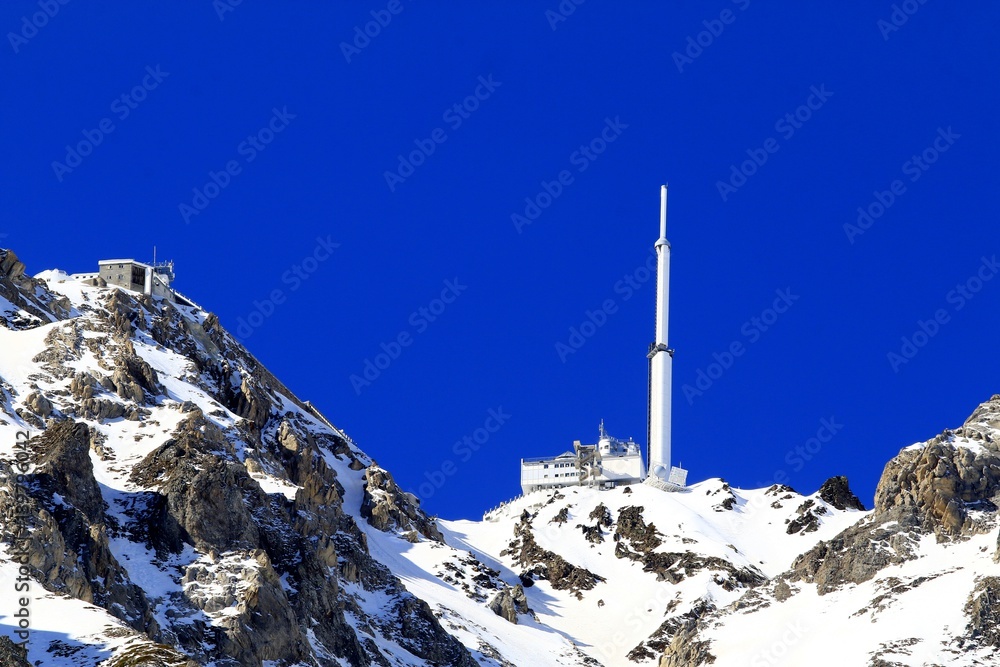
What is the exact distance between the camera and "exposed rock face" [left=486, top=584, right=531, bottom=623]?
19088cm

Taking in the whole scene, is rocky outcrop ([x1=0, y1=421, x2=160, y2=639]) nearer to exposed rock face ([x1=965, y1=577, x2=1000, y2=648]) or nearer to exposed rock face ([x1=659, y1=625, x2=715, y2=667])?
exposed rock face ([x1=659, y1=625, x2=715, y2=667])

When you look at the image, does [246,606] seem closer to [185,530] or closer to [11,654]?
[185,530]

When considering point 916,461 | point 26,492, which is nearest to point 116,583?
point 26,492

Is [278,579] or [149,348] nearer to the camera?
[278,579]

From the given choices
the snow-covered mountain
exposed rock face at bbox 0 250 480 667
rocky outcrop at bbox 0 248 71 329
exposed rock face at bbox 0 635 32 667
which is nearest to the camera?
exposed rock face at bbox 0 635 32 667

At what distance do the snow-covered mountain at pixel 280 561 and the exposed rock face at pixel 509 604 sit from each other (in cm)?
28

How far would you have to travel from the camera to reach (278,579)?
14050 cm

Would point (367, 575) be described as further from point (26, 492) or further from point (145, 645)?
point (145, 645)

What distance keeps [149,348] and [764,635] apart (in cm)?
7573

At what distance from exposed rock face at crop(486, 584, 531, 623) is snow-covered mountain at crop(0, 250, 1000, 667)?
0.28 m

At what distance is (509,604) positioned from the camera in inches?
7569

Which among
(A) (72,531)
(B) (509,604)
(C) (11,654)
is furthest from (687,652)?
(C) (11,654)

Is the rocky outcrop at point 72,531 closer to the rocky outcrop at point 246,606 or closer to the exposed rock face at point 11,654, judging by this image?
the rocky outcrop at point 246,606

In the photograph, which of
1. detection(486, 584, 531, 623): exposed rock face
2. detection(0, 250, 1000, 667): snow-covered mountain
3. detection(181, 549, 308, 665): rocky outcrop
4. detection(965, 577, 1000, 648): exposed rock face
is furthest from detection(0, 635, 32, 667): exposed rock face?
detection(486, 584, 531, 623): exposed rock face
